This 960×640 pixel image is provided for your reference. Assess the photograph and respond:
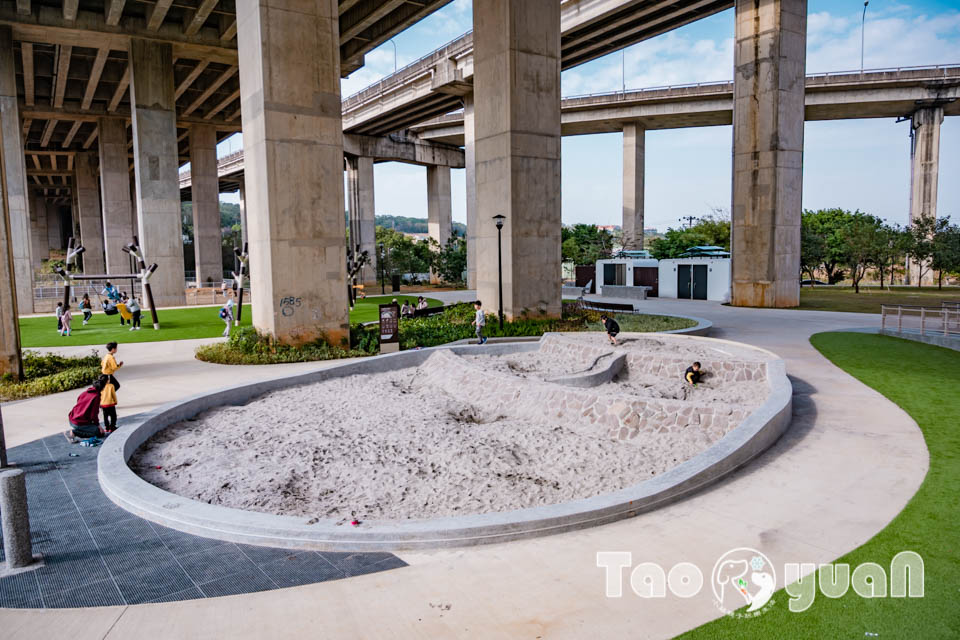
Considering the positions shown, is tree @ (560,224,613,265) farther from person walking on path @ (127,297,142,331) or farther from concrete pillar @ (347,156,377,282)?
person walking on path @ (127,297,142,331)

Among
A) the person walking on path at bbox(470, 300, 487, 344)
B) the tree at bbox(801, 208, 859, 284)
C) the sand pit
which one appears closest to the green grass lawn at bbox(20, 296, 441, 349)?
the person walking on path at bbox(470, 300, 487, 344)

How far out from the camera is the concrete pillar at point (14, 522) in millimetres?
5516

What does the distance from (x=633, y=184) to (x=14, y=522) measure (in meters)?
58.5

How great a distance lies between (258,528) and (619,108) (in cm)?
5575

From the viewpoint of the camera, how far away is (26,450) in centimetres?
935

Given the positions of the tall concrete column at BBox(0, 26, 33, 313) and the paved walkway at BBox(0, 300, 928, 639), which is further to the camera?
the tall concrete column at BBox(0, 26, 33, 313)

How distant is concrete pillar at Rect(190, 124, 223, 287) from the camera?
166ft

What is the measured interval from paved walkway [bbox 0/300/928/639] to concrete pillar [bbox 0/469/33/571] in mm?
870

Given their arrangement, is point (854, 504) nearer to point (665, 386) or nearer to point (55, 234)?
point (665, 386)

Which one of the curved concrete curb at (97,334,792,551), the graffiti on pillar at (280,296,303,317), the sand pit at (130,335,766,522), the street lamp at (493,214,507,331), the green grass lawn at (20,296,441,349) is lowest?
the sand pit at (130,335,766,522)

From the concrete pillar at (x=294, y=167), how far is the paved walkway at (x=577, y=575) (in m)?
13.4

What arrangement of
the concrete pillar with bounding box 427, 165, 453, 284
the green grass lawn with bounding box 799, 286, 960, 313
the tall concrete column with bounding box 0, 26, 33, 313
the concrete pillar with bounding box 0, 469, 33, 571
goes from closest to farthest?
the concrete pillar with bounding box 0, 469, 33, 571
the green grass lawn with bounding box 799, 286, 960, 313
the tall concrete column with bounding box 0, 26, 33, 313
the concrete pillar with bounding box 427, 165, 453, 284

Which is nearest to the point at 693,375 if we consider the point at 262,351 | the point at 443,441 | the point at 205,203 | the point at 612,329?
the point at 612,329

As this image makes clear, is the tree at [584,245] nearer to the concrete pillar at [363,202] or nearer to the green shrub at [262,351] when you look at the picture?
the concrete pillar at [363,202]
